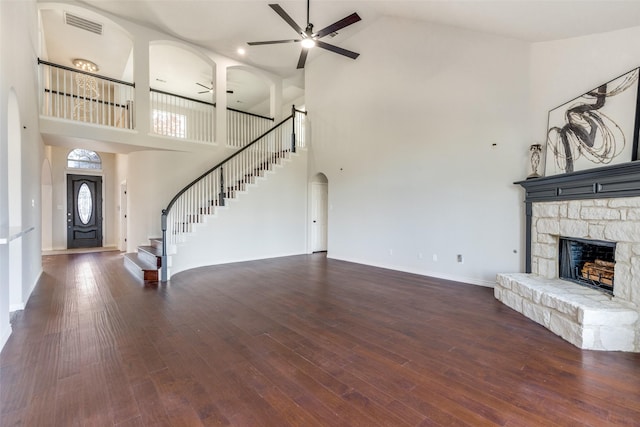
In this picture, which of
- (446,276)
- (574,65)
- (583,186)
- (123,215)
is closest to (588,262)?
(583,186)

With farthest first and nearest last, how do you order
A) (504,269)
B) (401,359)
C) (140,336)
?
(504,269)
(140,336)
(401,359)

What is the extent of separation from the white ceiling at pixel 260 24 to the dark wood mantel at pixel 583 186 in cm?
169

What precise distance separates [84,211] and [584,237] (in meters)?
12.6

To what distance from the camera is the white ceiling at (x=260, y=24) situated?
3482 millimetres

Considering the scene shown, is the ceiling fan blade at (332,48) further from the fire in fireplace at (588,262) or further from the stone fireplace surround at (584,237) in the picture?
the fire in fireplace at (588,262)

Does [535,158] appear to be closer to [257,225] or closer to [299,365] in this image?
[299,365]

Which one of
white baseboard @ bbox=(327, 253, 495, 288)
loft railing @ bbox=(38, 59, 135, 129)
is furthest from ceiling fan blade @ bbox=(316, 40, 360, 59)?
loft railing @ bbox=(38, 59, 135, 129)

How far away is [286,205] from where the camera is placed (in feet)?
25.7

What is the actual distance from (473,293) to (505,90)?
320cm

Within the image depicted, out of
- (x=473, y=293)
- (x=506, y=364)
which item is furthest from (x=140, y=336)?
(x=473, y=293)

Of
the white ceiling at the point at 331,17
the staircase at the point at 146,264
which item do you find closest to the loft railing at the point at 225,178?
the staircase at the point at 146,264

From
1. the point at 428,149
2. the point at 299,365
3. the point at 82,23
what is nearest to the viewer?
the point at 299,365

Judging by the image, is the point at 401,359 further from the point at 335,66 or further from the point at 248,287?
the point at 335,66

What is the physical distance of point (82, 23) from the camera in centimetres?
620
